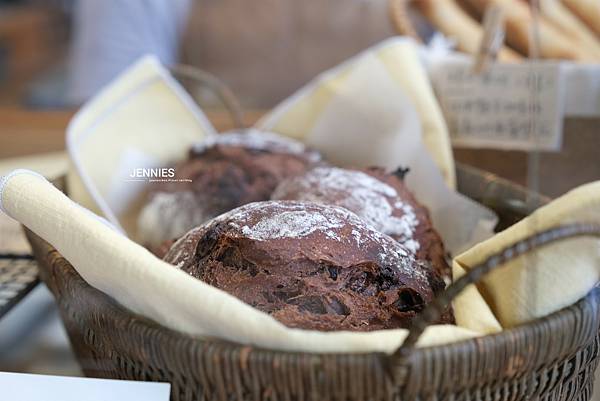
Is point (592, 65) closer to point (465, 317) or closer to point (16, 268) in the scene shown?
point (465, 317)

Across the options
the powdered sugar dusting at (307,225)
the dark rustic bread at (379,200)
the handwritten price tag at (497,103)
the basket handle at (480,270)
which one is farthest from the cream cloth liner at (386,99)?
the basket handle at (480,270)

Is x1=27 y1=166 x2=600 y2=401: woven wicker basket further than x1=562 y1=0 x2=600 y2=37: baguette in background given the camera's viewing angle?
No

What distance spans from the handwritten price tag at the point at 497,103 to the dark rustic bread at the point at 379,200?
0.24 metres

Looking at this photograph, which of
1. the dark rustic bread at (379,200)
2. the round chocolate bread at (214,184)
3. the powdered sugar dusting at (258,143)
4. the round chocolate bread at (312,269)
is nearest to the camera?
the round chocolate bread at (312,269)

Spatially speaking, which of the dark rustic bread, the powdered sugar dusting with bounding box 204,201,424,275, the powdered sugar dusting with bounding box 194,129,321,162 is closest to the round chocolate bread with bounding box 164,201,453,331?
the powdered sugar dusting with bounding box 204,201,424,275

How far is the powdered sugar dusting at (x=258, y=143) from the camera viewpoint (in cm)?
90

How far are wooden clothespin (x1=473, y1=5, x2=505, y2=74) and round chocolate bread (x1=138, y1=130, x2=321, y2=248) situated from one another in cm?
25

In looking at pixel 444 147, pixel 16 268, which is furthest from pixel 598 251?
pixel 16 268

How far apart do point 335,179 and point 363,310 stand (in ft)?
0.79

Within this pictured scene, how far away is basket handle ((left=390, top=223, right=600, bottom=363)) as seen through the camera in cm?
40

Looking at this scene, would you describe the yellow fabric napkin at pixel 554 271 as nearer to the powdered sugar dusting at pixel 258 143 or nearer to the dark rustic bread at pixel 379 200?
the dark rustic bread at pixel 379 200

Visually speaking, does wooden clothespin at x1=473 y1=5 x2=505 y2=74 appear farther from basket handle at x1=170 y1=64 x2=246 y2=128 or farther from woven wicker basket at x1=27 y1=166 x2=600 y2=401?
woven wicker basket at x1=27 y1=166 x2=600 y2=401

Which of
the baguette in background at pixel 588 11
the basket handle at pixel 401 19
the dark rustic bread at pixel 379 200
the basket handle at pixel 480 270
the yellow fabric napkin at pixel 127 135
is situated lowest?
the yellow fabric napkin at pixel 127 135

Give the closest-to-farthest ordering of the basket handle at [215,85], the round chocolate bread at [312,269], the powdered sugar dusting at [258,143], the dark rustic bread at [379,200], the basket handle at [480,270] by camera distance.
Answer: the basket handle at [480,270] < the round chocolate bread at [312,269] < the dark rustic bread at [379,200] < the powdered sugar dusting at [258,143] < the basket handle at [215,85]
